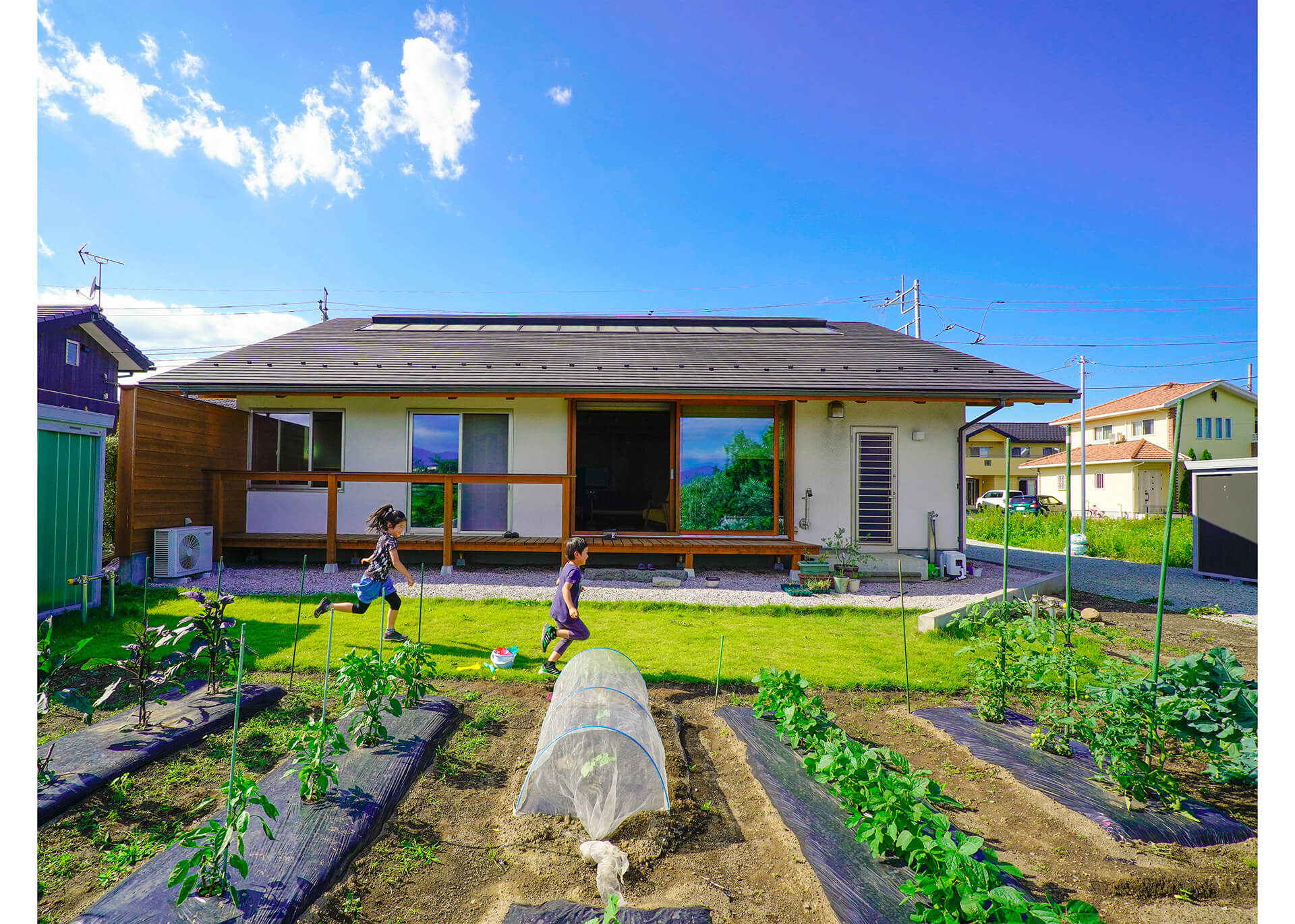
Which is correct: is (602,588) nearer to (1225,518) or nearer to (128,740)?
(128,740)

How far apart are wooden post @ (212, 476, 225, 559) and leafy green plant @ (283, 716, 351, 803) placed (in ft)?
23.5

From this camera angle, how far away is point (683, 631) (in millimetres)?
5805

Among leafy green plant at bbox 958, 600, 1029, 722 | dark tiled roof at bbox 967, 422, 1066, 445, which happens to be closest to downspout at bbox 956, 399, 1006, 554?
leafy green plant at bbox 958, 600, 1029, 722

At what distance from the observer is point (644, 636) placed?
562 cm

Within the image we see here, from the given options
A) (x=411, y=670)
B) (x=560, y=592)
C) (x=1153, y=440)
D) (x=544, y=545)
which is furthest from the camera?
(x=1153, y=440)

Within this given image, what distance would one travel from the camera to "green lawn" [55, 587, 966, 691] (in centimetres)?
463

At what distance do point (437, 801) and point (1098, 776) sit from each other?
333cm

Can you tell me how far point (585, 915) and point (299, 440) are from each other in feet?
32.3

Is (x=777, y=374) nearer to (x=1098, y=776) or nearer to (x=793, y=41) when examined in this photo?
(x=793, y=41)

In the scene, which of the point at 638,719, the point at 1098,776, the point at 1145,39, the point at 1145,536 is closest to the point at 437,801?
the point at 638,719

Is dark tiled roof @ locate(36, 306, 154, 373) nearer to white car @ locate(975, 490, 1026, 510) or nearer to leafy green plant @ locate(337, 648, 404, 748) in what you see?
leafy green plant @ locate(337, 648, 404, 748)

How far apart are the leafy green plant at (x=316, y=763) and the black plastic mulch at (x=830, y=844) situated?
204cm

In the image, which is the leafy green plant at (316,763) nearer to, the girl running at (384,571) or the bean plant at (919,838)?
the bean plant at (919,838)

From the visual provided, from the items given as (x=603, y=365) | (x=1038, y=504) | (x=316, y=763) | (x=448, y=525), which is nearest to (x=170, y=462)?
(x=448, y=525)
